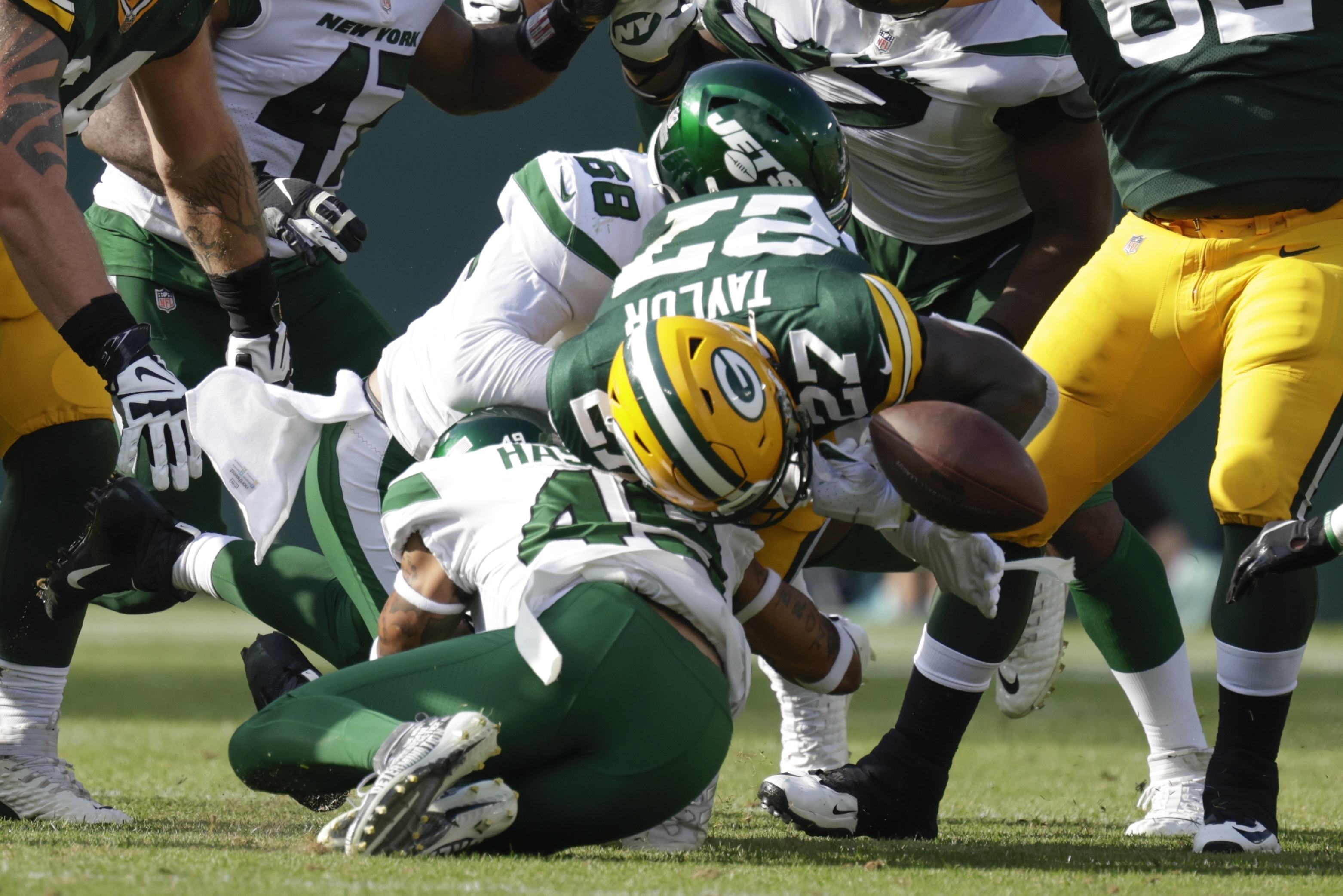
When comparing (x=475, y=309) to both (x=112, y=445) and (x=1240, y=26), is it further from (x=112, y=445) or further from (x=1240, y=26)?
(x=1240, y=26)

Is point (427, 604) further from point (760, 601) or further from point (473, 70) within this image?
point (473, 70)

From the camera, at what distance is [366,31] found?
3.97m

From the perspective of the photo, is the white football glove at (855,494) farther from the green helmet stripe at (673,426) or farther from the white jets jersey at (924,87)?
the white jets jersey at (924,87)

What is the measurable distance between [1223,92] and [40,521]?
2552 millimetres

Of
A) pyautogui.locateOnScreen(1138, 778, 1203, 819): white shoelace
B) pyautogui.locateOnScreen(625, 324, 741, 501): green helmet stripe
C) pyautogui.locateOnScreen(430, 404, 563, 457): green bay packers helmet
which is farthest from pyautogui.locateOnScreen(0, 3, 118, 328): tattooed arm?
pyautogui.locateOnScreen(1138, 778, 1203, 819): white shoelace

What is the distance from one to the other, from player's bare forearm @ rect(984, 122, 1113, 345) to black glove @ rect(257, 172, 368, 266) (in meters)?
1.51

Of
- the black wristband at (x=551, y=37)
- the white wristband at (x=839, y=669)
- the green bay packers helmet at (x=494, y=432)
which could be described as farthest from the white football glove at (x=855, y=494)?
the black wristband at (x=551, y=37)

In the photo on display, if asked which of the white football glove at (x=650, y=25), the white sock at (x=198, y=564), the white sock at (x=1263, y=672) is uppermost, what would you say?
the white football glove at (x=650, y=25)

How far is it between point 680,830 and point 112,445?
5.11ft

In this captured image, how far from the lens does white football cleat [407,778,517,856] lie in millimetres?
2223

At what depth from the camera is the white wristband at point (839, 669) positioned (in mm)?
2734

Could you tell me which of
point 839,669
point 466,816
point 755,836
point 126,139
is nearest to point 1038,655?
point 755,836

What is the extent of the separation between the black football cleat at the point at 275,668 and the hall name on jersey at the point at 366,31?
5.23 feet

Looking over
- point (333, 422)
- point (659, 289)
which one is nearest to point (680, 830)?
point (659, 289)
